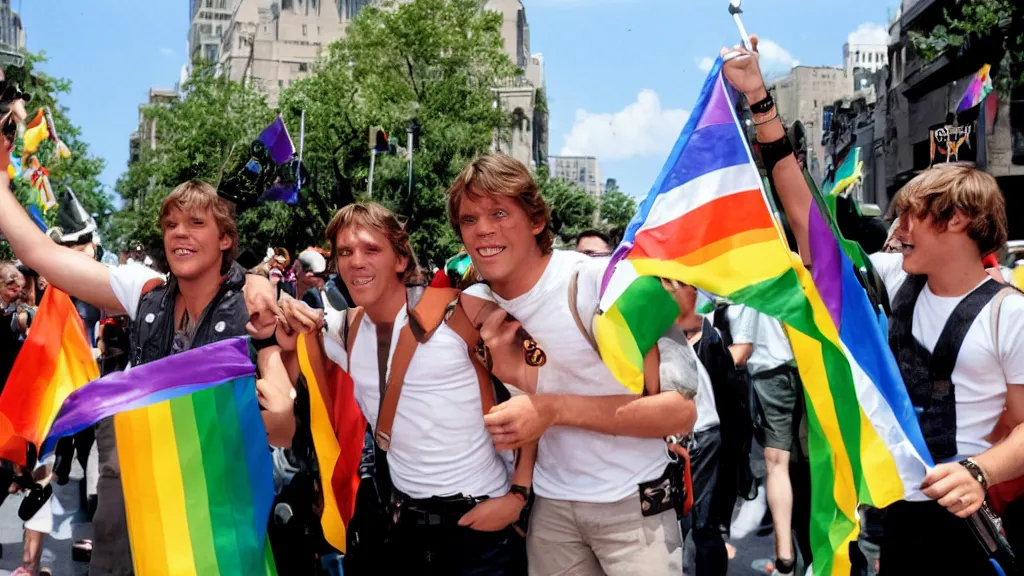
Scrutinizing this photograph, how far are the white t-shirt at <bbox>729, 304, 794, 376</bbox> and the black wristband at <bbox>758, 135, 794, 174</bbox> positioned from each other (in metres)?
2.89

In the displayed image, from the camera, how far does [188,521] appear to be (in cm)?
326

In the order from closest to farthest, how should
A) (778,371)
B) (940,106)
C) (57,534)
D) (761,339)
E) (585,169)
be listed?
(778,371)
(761,339)
(57,534)
(940,106)
(585,169)

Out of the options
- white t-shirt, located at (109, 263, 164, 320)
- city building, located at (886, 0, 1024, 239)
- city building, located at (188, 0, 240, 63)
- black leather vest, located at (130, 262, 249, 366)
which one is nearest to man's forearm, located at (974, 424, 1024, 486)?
black leather vest, located at (130, 262, 249, 366)

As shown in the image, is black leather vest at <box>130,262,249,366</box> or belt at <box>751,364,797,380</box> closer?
black leather vest at <box>130,262,249,366</box>

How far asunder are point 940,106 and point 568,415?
109ft

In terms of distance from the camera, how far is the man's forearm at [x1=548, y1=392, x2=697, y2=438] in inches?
115

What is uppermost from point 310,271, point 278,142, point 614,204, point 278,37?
point 278,37

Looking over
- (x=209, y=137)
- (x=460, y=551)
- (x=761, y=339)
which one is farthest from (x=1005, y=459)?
(x=209, y=137)

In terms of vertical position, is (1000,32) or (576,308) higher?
(1000,32)

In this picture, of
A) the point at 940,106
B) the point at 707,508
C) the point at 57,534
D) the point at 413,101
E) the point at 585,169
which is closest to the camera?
the point at 707,508

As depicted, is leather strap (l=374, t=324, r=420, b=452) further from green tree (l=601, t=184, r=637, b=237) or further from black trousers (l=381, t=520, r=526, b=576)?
green tree (l=601, t=184, r=637, b=237)

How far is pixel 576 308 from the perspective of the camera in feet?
9.89

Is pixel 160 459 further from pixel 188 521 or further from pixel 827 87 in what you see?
pixel 827 87

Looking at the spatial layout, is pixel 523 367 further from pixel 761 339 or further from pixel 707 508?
pixel 761 339
